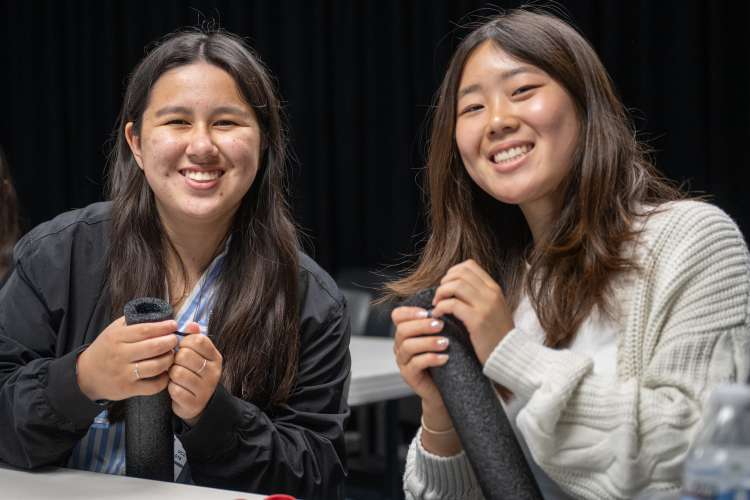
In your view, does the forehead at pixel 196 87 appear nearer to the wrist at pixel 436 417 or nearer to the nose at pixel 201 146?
the nose at pixel 201 146

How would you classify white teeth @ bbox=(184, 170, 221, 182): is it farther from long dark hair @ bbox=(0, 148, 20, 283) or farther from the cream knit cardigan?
long dark hair @ bbox=(0, 148, 20, 283)

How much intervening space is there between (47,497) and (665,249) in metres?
0.94

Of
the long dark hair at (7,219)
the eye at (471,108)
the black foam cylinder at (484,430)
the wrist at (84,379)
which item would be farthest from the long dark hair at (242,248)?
the long dark hair at (7,219)

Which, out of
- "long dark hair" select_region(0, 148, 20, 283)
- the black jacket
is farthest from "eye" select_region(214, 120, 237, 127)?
"long dark hair" select_region(0, 148, 20, 283)

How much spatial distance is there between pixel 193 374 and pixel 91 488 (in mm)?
219

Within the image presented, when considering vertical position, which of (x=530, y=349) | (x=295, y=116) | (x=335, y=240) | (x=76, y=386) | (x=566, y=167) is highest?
(x=566, y=167)

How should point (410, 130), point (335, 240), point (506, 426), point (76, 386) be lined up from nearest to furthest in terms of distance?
point (506, 426)
point (76, 386)
point (410, 130)
point (335, 240)

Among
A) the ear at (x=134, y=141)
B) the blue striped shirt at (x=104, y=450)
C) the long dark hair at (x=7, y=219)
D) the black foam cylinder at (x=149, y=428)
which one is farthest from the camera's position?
the long dark hair at (x=7, y=219)

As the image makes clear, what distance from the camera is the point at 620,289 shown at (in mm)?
1377

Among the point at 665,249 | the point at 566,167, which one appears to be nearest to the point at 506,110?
the point at 566,167

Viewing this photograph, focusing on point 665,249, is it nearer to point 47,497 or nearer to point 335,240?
point 47,497

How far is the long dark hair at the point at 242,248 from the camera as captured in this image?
1668 mm

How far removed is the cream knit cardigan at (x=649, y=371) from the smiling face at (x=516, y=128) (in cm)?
20

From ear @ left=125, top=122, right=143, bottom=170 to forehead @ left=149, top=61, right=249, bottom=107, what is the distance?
86mm
